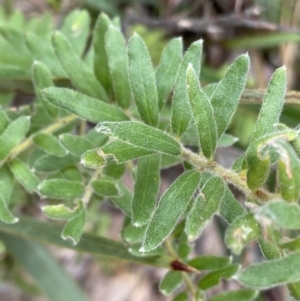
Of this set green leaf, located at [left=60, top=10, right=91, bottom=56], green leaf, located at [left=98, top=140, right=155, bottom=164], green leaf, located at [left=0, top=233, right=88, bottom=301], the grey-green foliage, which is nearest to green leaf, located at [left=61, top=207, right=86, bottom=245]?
the grey-green foliage

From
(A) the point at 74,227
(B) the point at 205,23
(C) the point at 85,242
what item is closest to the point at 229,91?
(A) the point at 74,227

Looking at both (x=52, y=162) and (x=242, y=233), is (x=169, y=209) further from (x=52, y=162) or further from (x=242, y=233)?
(x=52, y=162)

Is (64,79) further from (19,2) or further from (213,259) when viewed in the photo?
(19,2)

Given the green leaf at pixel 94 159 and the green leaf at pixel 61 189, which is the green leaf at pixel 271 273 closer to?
the green leaf at pixel 94 159

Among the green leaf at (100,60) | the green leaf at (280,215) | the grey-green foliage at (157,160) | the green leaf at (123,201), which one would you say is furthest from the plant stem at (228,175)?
the green leaf at (100,60)

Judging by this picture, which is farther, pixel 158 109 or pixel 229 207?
pixel 158 109

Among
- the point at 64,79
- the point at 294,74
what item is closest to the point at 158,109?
the point at 64,79
